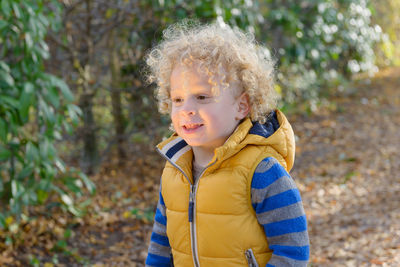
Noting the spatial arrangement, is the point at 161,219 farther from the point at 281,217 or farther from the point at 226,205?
the point at 281,217

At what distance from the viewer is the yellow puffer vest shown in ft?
5.12

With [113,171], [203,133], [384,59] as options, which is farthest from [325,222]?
[384,59]

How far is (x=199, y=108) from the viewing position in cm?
159

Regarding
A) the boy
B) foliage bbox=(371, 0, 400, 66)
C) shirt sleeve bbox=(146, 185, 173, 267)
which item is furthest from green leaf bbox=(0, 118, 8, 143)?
foliage bbox=(371, 0, 400, 66)

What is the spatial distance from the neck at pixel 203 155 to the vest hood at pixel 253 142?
0.03 m

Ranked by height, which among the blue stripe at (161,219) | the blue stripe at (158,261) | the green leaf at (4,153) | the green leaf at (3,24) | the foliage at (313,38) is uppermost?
the foliage at (313,38)

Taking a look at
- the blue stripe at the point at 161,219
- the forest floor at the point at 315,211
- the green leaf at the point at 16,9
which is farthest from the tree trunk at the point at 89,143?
the blue stripe at the point at 161,219

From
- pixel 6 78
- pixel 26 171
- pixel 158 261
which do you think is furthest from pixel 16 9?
pixel 158 261

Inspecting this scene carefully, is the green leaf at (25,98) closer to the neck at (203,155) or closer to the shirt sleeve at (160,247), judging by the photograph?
the shirt sleeve at (160,247)

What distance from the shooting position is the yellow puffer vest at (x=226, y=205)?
1562 mm

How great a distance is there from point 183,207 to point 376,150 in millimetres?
5153

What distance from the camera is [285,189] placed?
1.53 metres

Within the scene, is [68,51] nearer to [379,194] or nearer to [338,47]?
[379,194]

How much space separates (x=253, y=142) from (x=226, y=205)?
0.24 metres
